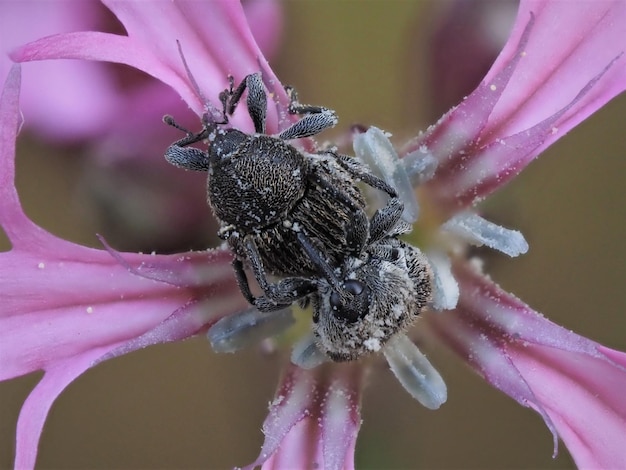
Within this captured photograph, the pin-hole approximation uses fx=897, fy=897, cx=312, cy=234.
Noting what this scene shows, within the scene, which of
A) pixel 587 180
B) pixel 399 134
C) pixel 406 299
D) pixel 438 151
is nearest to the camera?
pixel 406 299

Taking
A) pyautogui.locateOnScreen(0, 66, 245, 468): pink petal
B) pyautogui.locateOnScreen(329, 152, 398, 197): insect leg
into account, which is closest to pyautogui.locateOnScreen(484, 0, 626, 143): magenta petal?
pyautogui.locateOnScreen(329, 152, 398, 197): insect leg

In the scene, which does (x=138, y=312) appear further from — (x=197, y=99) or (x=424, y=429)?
(x=424, y=429)

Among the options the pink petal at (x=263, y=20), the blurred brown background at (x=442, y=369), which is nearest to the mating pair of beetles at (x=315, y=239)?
the pink petal at (x=263, y=20)

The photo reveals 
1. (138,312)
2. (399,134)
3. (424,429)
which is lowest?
(424,429)

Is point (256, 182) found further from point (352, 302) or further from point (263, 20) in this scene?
point (263, 20)

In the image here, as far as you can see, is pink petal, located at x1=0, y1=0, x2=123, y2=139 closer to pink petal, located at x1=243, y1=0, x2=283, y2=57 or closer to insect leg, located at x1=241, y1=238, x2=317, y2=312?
pink petal, located at x1=243, y1=0, x2=283, y2=57

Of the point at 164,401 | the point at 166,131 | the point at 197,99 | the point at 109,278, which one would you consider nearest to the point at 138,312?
the point at 109,278
